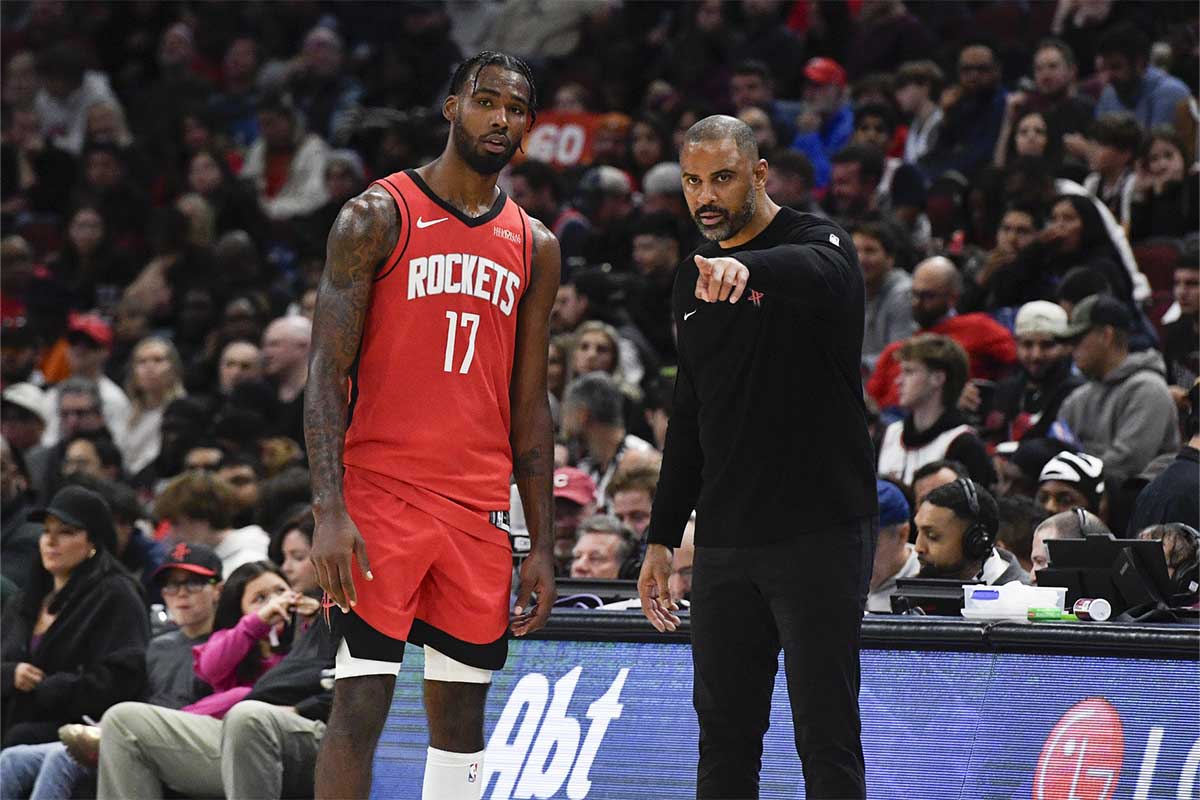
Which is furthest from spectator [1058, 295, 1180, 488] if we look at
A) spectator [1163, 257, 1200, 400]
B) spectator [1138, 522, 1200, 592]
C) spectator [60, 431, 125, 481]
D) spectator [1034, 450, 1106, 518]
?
spectator [60, 431, 125, 481]

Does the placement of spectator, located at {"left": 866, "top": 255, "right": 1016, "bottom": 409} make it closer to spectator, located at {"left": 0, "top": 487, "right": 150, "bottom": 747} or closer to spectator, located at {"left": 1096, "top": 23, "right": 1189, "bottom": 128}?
spectator, located at {"left": 1096, "top": 23, "right": 1189, "bottom": 128}

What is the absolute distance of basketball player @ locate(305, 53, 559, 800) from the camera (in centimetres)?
432

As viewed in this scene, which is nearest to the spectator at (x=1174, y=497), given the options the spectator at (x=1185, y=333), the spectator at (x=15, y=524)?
the spectator at (x=1185, y=333)

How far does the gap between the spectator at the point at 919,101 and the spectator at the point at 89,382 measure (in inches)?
225

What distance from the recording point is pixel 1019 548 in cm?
688

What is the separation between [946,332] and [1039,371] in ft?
2.64

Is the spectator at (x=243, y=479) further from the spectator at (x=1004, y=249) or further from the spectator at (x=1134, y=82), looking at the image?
the spectator at (x=1134, y=82)

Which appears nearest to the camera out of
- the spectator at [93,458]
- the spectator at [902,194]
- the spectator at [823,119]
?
the spectator at [93,458]

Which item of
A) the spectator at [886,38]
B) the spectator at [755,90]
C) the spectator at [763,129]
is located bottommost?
the spectator at [763,129]

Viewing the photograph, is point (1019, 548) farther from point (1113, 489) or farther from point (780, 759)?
point (780, 759)

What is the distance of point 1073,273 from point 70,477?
17.7ft

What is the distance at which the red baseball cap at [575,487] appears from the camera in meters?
8.27

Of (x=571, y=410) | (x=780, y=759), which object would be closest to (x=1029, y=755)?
(x=780, y=759)

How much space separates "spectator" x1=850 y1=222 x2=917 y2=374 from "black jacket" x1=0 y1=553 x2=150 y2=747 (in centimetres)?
440
